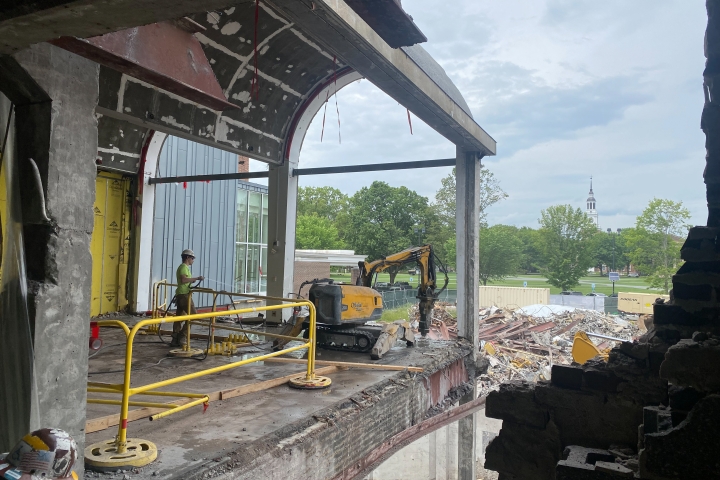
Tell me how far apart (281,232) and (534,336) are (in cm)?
1688

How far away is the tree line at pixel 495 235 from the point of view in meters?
37.7

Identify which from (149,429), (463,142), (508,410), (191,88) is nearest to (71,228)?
(191,88)

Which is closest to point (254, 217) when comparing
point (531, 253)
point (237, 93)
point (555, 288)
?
point (237, 93)

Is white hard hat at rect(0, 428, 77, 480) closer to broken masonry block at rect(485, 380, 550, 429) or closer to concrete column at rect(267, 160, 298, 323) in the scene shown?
broken masonry block at rect(485, 380, 550, 429)

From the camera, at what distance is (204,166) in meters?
17.8

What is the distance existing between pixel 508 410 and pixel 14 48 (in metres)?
4.76

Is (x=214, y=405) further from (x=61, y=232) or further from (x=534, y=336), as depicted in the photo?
(x=534, y=336)

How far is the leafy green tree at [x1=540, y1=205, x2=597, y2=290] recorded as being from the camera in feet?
151

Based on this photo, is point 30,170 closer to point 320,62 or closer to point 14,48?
point 14,48

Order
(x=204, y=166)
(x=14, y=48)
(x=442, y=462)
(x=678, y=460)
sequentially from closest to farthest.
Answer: (x=14, y=48) → (x=678, y=460) → (x=442, y=462) → (x=204, y=166)

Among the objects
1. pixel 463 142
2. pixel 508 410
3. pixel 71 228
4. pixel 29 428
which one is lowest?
pixel 508 410

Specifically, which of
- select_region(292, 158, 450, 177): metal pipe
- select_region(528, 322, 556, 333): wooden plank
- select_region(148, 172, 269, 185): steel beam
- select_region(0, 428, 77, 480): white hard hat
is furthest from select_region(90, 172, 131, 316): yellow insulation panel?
select_region(528, 322, 556, 333): wooden plank

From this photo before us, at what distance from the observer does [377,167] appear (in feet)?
38.4

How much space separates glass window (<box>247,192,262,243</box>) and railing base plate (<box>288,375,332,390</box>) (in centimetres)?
1466
